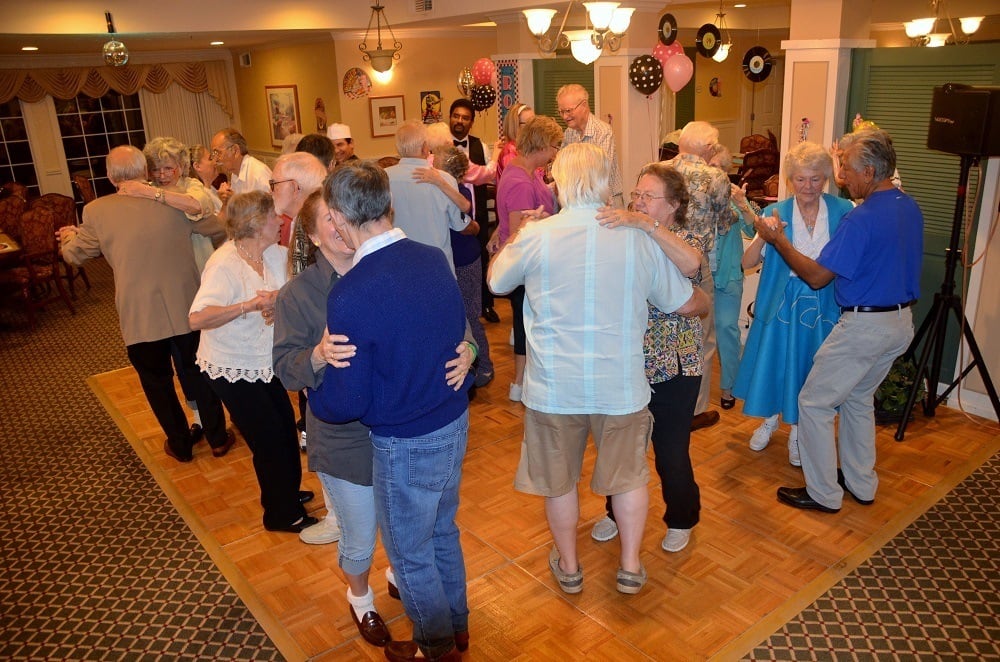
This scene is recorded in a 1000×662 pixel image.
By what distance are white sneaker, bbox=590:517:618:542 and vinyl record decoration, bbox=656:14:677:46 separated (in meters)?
4.68

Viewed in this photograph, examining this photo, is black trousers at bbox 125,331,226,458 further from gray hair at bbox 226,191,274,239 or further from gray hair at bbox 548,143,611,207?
gray hair at bbox 548,143,611,207

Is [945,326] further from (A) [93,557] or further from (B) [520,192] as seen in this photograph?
(A) [93,557]

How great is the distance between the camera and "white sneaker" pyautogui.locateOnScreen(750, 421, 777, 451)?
3918 millimetres

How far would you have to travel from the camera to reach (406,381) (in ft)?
6.64

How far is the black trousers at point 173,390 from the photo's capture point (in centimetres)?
388

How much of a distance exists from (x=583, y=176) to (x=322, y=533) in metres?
1.95

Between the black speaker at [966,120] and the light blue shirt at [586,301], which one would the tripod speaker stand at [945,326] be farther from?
the light blue shirt at [586,301]

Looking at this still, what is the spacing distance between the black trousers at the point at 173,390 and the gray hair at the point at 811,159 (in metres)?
2.93

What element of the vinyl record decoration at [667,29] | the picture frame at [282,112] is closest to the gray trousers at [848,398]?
the vinyl record decoration at [667,29]

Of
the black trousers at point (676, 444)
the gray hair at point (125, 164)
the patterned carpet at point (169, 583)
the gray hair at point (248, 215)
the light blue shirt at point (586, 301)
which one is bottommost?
the patterned carpet at point (169, 583)

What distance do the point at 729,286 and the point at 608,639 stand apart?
2.12m

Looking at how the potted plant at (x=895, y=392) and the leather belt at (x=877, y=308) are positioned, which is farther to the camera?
the potted plant at (x=895, y=392)

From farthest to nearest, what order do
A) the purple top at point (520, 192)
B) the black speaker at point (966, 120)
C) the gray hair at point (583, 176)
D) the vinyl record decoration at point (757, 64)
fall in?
the vinyl record decoration at point (757, 64), the purple top at point (520, 192), the black speaker at point (966, 120), the gray hair at point (583, 176)

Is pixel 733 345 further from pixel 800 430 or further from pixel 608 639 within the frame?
pixel 608 639
